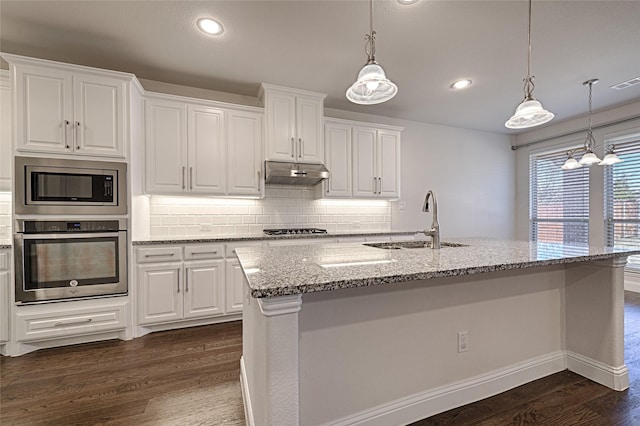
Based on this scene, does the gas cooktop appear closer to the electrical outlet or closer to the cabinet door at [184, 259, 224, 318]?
the cabinet door at [184, 259, 224, 318]

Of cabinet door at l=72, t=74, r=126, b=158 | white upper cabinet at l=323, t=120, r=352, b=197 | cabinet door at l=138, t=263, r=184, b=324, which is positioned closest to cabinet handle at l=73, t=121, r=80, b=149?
cabinet door at l=72, t=74, r=126, b=158

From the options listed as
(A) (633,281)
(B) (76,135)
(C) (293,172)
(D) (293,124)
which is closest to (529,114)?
(C) (293,172)

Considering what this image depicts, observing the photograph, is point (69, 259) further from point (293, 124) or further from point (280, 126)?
point (293, 124)

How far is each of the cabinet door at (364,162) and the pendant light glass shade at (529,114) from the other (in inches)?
81.9

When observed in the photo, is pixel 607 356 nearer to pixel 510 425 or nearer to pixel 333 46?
pixel 510 425

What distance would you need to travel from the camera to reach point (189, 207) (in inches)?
136

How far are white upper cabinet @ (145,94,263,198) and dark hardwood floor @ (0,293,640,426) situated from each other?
164 centimetres

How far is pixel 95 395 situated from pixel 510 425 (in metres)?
2.44

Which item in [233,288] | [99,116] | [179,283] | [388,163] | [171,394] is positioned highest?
[99,116]

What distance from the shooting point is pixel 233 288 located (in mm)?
3047

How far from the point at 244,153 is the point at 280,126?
1.75 ft

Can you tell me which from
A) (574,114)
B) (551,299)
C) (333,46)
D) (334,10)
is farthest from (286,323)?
(574,114)

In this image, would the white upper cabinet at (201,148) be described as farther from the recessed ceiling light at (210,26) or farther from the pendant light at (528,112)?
the pendant light at (528,112)

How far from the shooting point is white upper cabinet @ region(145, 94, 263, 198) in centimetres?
303
